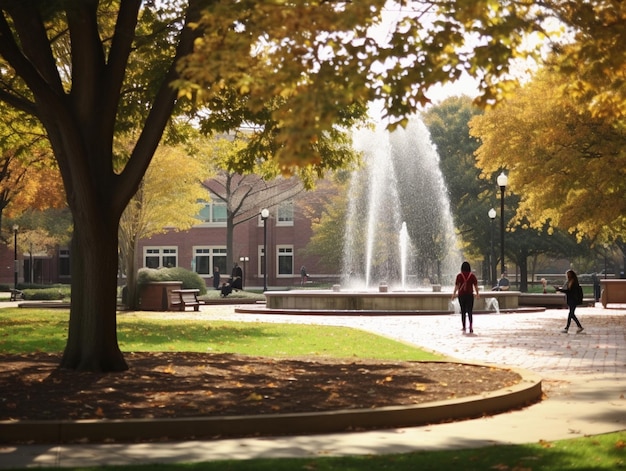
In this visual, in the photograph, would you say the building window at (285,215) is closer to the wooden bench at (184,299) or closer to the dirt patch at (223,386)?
the wooden bench at (184,299)

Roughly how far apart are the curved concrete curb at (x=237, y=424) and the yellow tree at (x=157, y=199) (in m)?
27.1

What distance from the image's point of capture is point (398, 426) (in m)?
10.7

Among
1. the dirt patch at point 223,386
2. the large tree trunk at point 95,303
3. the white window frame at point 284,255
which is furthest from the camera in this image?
the white window frame at point 284,255

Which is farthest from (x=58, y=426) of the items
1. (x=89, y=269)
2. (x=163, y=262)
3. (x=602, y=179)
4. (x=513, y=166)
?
(x=163, y=262)

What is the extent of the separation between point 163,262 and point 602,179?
54630 mm

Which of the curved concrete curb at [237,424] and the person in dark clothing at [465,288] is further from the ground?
the person in dark clothing at [465,288]

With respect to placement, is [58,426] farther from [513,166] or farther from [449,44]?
[513,166]

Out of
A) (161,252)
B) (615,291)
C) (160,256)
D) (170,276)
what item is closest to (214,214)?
(161,252)

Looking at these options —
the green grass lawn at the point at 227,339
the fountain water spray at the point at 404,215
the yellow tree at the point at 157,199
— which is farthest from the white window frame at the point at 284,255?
the green grass lawn at the point at 227,339

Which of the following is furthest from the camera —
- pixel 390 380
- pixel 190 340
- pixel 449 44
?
pixel 190 340

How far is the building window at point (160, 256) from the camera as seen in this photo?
266 ft

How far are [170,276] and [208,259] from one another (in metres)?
37.3

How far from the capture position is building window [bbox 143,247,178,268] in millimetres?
81000

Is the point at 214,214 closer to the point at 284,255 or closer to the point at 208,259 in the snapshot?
the point at 208,259
